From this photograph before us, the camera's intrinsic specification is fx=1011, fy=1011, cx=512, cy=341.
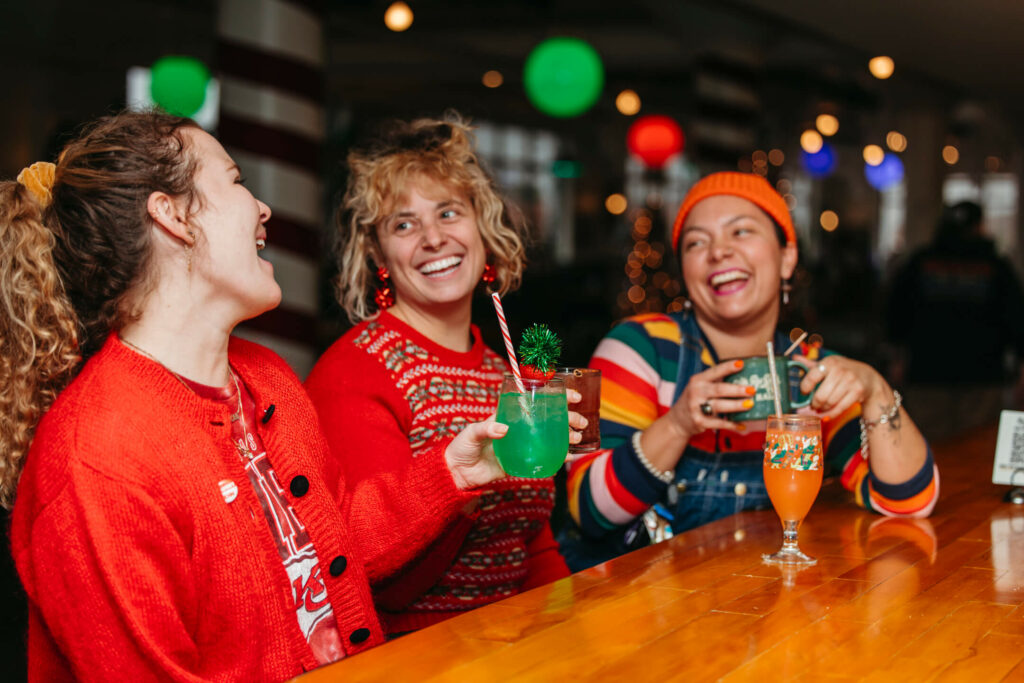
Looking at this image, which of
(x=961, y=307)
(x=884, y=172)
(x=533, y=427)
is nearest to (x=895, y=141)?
(x=884, y=172)

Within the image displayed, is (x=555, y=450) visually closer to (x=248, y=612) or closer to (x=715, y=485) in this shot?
(x=248, y=612)

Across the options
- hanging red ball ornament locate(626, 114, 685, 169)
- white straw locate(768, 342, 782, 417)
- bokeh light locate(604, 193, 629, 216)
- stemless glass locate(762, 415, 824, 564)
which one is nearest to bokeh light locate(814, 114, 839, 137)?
hanging red ball ornament locate(626, 114, 685, 169)

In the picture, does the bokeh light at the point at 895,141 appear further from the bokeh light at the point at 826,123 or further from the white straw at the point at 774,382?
the white straw at the point at 774,382

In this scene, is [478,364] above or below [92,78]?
below

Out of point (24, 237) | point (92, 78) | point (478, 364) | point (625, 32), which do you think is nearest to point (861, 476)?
point (478, 364)

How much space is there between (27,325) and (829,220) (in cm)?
2011

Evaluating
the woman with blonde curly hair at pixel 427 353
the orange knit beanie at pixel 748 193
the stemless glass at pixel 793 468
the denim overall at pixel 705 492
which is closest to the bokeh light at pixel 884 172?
the orange knit beanie at pixel 748 193

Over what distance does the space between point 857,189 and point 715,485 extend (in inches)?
768

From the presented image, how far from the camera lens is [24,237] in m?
1.50

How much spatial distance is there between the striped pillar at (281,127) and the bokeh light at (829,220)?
54.5ft

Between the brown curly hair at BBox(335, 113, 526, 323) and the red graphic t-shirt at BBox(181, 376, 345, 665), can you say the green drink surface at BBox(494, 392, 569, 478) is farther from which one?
the brown curly hair at BBox(335, 113, 526, 323)

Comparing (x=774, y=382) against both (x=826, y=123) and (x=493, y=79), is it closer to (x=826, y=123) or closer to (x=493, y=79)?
(x=493, y=79)

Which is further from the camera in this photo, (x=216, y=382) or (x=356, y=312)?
(x=356, y=312)

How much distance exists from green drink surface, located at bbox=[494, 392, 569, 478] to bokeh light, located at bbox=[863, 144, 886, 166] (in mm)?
15677
